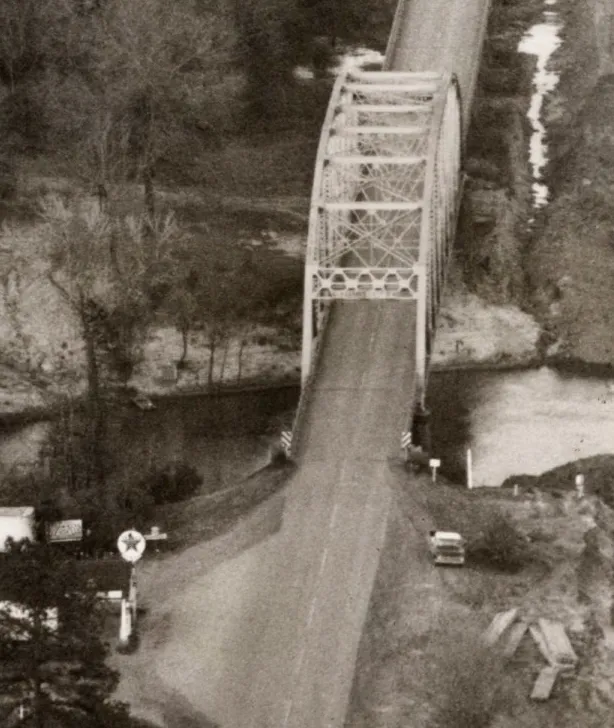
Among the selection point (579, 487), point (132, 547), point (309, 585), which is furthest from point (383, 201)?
point (132, 547)

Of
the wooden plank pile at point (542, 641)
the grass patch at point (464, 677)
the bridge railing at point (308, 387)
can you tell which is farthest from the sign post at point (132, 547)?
the wooden plank pile at point (542, 641)

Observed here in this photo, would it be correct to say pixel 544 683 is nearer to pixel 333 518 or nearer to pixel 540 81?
pixel 333 518

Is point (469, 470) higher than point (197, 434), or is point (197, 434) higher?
point (469, 470)

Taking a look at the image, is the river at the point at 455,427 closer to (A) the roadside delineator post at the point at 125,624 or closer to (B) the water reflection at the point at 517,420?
(B) the water reflection at the point at 517,420

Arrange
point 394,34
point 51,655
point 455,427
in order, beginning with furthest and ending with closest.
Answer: point 394,34
point 455,427
point 51,655

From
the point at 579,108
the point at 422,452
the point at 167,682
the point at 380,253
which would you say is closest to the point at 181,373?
the point at 380,253

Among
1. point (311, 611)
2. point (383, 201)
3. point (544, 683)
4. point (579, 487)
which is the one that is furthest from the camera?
point (383, 201)
